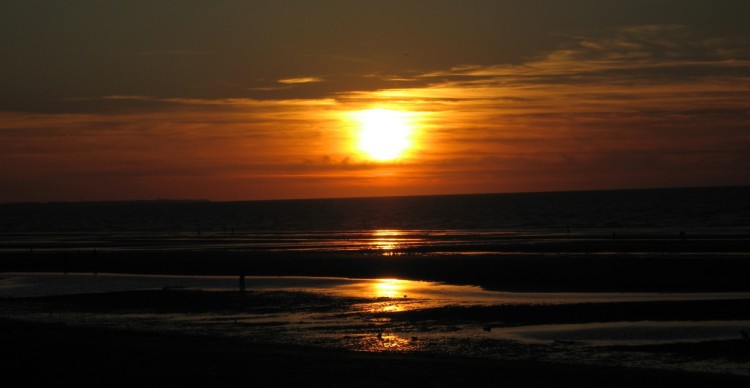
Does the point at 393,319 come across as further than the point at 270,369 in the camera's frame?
Yes

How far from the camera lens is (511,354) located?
2017cm

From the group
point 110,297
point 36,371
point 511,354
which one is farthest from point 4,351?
point 110,297

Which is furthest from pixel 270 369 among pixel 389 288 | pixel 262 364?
pixel 389 288

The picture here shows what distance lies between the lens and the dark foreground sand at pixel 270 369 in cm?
1569

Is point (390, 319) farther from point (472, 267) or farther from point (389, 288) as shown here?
point (472, 267)

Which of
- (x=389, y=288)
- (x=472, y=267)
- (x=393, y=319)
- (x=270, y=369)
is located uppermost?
(x=472, y=267)

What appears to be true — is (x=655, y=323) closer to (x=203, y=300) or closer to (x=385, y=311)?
(x=385, y=311)

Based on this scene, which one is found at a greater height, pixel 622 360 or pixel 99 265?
pixel 99 265

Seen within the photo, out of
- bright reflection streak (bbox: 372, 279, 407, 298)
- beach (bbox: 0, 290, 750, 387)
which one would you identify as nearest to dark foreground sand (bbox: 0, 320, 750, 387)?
beach (bbox: 0, 290, 750, 387)

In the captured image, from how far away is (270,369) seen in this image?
1695 cm

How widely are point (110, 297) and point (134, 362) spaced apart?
18.7 meters

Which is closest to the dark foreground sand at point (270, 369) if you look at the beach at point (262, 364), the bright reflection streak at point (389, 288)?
the beach at point (262, 364)

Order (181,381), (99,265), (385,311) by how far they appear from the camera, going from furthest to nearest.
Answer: (99,265)
(385,311)
(181,381)

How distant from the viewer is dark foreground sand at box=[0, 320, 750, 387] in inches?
618
